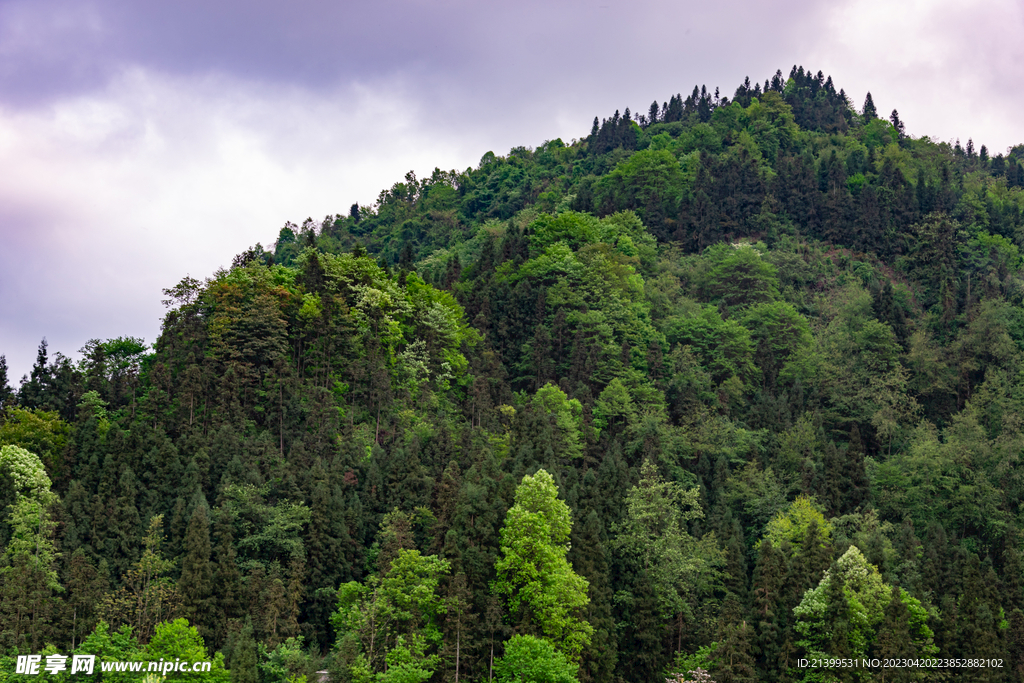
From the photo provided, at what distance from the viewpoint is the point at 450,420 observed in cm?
6862

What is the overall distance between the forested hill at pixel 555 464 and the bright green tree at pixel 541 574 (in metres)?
0.18

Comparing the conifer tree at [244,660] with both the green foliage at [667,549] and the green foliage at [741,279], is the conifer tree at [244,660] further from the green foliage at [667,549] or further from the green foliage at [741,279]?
the green foliage at [741,279]

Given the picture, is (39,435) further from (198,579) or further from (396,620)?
(396,620)

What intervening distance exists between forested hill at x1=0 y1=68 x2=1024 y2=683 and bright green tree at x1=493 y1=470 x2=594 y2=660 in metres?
0.18

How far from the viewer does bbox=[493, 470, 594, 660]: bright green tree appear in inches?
1969

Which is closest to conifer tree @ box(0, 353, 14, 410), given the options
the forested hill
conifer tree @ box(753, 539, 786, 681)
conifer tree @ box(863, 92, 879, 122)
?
the forested hill

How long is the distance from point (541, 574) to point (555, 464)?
1121 cm

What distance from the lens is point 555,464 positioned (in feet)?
200

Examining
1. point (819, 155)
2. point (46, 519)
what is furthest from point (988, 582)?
point (819, 155)

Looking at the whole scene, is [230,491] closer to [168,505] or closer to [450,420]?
[168,505]

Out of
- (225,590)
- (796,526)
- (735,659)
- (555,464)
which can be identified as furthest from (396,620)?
(796,526)

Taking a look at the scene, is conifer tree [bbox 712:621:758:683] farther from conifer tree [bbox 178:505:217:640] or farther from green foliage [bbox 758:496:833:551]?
Result: conifer tree [bbox 178:505:217:640]

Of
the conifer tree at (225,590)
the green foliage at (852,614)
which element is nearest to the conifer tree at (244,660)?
the conifer tree at (225,590)

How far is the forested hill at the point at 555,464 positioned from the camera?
5088 cm
